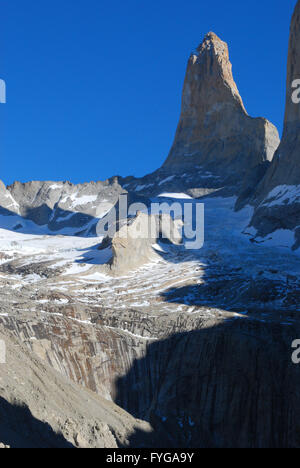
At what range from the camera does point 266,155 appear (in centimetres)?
8738

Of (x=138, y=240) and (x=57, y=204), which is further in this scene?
(x=57, y=204)

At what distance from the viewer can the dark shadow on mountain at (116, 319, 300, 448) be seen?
80.2 feet

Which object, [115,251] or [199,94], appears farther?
[199,94]

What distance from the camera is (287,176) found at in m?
58.7

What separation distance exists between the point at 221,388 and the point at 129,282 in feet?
57.5

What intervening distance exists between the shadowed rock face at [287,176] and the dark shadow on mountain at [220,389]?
26121 millimetres

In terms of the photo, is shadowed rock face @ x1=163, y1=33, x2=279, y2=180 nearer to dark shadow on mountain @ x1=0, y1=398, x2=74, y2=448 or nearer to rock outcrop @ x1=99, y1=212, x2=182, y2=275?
rock outcrop @ x1=99, y1=212, x2=182, y2=275

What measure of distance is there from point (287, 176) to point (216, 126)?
3576cm

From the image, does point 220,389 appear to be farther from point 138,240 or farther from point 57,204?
point 57,204

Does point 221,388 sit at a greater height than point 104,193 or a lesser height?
lesser

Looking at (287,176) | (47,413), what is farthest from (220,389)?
(287,176)

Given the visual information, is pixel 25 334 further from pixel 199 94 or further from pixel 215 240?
pixel 199 94

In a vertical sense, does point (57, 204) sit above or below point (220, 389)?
above
